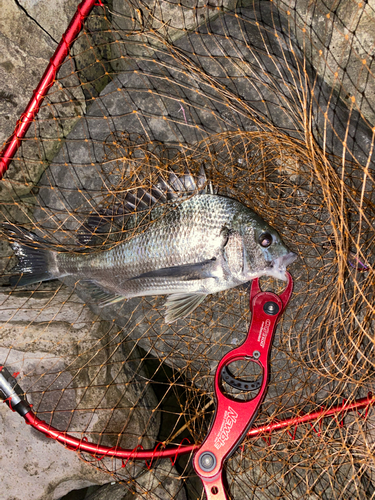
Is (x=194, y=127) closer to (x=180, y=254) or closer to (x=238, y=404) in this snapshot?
(x=180, y=254)

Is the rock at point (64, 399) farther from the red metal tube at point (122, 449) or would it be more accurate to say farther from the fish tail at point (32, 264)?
the fish tail at point (32, 264)

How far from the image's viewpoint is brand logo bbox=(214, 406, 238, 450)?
2.86m

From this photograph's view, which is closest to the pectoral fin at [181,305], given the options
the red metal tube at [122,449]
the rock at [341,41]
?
the red metal tube at [122,449]

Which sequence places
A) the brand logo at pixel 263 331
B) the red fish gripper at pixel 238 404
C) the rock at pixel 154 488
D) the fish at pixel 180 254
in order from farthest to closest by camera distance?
the rock at pixel 154 488, the brand logo at pixel 263 331, the fish at pixel 180 254, the red fish gripper at pixel 238 404

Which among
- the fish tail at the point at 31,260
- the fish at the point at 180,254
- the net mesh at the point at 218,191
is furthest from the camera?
the fish tail at the point at 31,260

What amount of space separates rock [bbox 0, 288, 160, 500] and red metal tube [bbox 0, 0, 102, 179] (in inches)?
57.2

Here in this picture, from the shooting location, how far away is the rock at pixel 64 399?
10.6 feet

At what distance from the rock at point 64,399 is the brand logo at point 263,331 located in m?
1.21

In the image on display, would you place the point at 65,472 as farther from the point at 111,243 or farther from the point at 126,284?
the point at 111,243

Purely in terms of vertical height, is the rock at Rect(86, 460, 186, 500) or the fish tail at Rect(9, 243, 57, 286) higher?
the fish tail at Rect(9, 243, 57, 286)

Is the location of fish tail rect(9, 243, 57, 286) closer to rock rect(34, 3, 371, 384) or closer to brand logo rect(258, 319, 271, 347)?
rock rect(34, 3, 371, 384)

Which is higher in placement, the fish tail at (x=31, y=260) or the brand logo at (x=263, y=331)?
the fish tail at (x=31, y=260)

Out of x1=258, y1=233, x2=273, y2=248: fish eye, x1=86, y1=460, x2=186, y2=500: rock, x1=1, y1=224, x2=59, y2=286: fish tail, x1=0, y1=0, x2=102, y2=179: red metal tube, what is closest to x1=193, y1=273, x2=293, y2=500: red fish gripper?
x1=258, y1=233, x2=273, y2=248: fish eye

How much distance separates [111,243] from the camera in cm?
314
